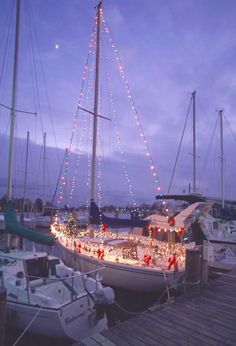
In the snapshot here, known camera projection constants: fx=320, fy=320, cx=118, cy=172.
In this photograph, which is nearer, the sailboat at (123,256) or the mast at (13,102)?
the sailboat at (123,256)

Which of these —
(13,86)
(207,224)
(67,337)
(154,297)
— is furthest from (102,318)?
(207,224)

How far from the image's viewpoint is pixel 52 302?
7.38 m

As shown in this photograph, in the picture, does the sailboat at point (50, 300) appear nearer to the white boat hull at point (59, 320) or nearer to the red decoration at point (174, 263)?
the white boat hull at point (59, 320)

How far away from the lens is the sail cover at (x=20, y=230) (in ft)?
33.9

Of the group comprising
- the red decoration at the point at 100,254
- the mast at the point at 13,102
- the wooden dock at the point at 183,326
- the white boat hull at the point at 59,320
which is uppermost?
the mast at the point at 13,102

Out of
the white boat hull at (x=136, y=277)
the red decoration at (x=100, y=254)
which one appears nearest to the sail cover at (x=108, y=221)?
the red decoration at (x=100, y=254)

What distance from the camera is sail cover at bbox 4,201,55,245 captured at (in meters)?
10.3

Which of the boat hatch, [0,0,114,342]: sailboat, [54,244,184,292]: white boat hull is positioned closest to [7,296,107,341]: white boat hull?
[0,0,114,342]: sailboat

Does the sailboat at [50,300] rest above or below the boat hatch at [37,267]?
below

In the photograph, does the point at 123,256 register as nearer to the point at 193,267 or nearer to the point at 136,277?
the point at 136,277

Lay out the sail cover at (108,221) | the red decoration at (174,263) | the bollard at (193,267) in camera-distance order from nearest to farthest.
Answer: the bollard at (193,267), the red decoration at (174,263), the sail cover at (108,221)

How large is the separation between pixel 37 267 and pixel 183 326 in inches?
183

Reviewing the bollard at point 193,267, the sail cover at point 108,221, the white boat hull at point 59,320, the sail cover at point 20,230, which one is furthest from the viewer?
the sail cover at point 108,221

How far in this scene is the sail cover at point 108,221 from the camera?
12961mm
